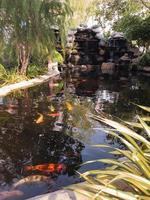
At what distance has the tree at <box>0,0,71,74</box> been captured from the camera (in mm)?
12297

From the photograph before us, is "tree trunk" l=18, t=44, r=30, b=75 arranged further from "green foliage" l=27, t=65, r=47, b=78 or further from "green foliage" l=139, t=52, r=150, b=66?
"green foliage" l=139, t=52, r=150, b=66

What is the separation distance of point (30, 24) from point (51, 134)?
285 inches

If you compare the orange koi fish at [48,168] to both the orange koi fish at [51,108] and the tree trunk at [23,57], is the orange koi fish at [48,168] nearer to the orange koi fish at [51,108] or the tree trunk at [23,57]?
the orange koi fish at [51,108]

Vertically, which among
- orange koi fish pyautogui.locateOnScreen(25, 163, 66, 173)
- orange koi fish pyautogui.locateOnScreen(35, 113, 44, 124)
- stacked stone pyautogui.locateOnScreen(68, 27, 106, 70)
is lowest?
orange koi fish pyautogui.locateOnScreen(25, 163, 66, 173)

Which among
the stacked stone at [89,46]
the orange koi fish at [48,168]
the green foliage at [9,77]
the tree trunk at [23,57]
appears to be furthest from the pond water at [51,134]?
the stacked stone at [89,46]

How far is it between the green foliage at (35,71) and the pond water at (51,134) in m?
1.85

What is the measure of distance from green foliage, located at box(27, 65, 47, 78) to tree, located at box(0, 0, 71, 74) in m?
0.66

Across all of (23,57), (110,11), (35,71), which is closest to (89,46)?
(110,11)

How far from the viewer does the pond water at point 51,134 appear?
4.75 metres

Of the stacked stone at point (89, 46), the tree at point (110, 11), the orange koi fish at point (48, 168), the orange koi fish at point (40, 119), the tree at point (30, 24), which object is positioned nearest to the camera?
the orange koi fish at point (48, 168)

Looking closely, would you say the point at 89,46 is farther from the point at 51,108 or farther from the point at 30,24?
the point at 51,108

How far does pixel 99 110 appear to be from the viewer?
9.36 metres

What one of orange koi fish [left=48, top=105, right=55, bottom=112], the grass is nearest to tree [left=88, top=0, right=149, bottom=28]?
the grass

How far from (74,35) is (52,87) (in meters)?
12.9
